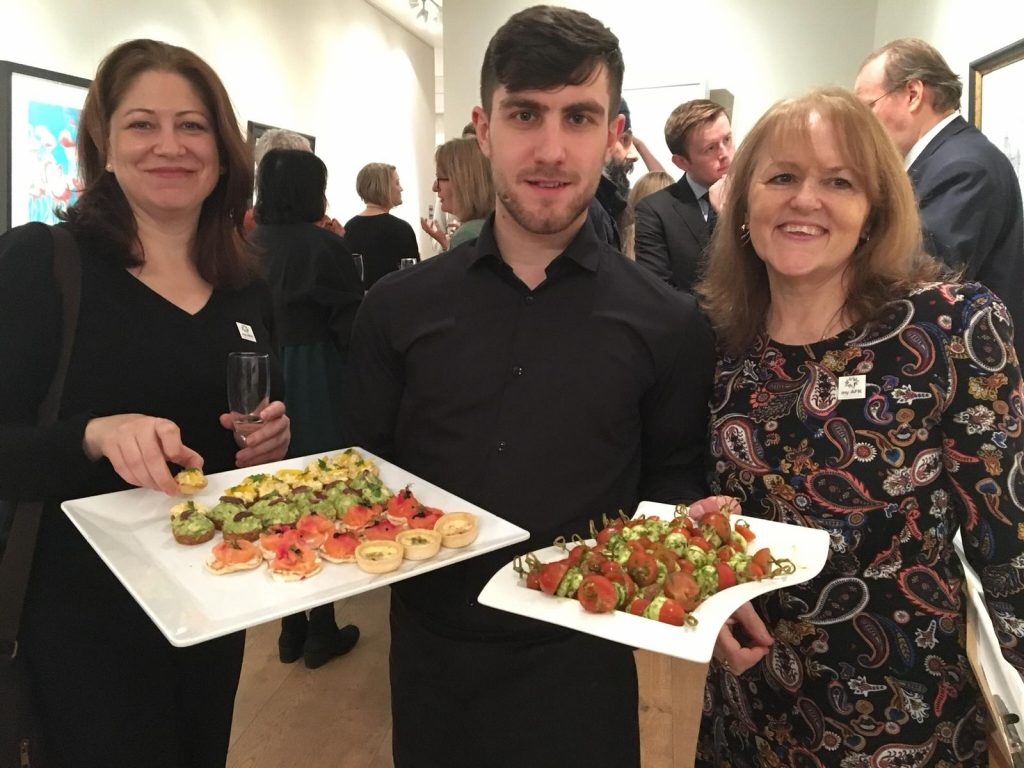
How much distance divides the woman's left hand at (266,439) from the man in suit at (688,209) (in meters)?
1.83

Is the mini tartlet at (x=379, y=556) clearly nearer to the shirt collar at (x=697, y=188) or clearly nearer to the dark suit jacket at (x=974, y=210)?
the dark suit jacket at (x=974, y=210)

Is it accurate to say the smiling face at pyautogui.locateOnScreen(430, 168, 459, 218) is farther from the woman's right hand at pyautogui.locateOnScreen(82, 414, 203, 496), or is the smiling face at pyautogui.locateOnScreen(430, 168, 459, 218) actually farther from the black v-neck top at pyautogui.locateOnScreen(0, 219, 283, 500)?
the woman's right hand at pyautogui.locateOnScreen(82, 414, 203, 496)

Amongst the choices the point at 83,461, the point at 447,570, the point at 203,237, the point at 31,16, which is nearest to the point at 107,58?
the point at 203,237

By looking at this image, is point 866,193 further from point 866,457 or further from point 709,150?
point 709,150

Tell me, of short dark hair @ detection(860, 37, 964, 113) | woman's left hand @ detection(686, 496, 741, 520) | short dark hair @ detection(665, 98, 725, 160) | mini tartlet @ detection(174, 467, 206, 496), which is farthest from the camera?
short dark hair @ detection(665, 98, 725, 160)

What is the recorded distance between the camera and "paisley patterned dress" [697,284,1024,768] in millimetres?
1238

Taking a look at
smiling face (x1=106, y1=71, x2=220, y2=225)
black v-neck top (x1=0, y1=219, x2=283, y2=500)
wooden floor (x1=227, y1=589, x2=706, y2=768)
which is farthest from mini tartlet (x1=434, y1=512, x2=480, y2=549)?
wooden floor (x1=227, y1=589, x2=706, y2=768)

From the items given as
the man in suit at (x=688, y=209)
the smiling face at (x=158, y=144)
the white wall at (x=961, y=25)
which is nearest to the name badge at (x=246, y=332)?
the smiling face at (x=158, y=144)

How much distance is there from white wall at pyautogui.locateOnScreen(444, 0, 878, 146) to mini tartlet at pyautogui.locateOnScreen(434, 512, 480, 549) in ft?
14.2

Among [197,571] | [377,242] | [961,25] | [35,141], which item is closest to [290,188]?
[377,242]

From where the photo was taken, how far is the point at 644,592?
1.14m

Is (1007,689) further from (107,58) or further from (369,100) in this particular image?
(369,100)

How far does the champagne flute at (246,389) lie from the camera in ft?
4.75

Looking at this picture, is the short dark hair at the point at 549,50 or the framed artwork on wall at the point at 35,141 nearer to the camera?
the short dark hair at the point at 549,50
